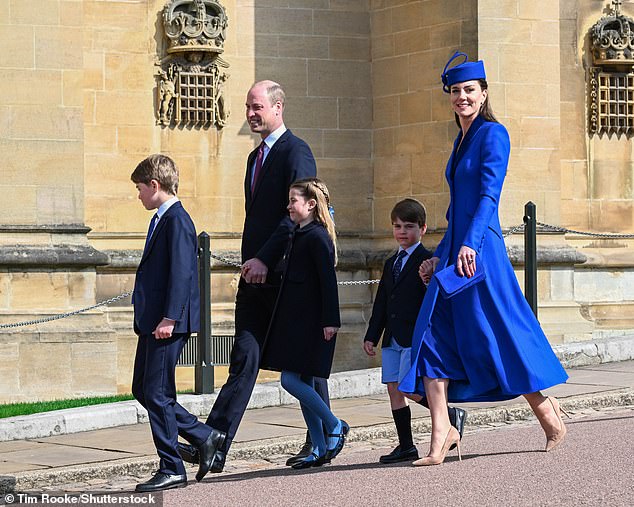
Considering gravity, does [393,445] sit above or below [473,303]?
below

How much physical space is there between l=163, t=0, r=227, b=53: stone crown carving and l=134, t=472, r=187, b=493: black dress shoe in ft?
25.2

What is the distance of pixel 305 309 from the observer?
7340 mm

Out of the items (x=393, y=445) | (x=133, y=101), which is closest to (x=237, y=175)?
(x=133, y=101)

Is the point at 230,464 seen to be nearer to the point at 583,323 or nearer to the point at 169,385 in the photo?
the point at 169,385

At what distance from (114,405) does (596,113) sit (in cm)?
786

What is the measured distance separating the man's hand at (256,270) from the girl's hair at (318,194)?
386mm

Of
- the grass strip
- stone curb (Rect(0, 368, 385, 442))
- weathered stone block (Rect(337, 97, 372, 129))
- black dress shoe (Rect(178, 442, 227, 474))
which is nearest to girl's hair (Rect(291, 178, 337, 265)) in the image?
black dress shoe (Rect(178, 442, 227, 474))

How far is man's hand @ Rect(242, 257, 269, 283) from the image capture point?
727 cm

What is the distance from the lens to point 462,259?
700cm

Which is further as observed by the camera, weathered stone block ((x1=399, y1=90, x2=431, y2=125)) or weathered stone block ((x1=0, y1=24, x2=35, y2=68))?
weathered stone block ((x1=399, y1=90, x2=431, y2=125))

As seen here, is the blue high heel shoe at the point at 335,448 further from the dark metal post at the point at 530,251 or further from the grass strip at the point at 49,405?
the dark metal post at the point at 530,251

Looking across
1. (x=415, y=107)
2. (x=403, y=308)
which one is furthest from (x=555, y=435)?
(x=415, y=107)

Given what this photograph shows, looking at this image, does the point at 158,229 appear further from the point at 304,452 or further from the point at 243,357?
the point at 304,452

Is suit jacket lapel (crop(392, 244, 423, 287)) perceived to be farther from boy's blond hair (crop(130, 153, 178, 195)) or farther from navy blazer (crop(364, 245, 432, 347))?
boy's blond hair (crop(130, 153, 178, 195))
